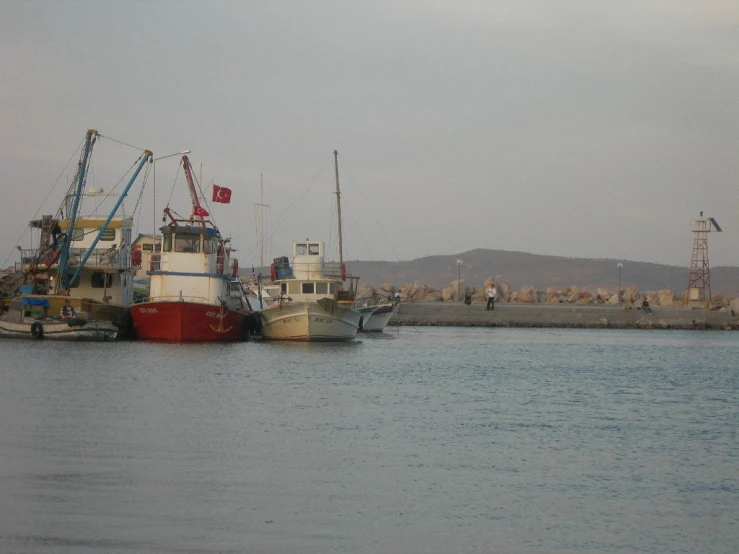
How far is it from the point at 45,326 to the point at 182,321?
5.88 meters

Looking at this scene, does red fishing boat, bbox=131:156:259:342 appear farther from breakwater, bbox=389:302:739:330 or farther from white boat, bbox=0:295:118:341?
breakwater, bbox=389:302:739:330

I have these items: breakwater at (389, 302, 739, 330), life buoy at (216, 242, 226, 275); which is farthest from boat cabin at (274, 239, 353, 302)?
breakwater at (389, 302, 739, 330)

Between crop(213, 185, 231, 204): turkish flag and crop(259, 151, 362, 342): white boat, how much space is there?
5768 mm

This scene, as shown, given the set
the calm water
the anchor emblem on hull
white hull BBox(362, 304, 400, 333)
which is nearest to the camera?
the calm water

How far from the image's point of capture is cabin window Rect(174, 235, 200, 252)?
143 feet

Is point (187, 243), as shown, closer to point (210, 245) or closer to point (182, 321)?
point (210, 245)

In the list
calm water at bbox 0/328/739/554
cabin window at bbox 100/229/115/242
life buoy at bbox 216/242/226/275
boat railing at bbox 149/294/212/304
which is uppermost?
cabin window at bbox 100/229/115/242

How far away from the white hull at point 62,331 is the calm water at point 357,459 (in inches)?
352

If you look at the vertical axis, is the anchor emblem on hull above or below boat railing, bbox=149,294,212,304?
below

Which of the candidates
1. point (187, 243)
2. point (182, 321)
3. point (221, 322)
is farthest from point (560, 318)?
point (182, 321)

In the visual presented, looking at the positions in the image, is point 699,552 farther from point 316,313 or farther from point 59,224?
point 59,224

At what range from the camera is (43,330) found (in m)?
43.8

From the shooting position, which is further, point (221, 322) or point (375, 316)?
point (375, 316)

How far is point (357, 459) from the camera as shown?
17375mm
